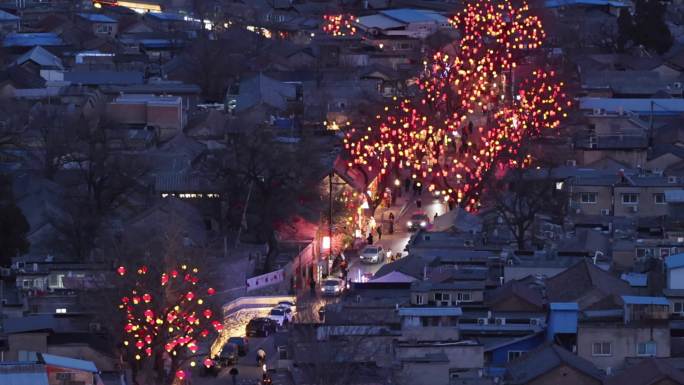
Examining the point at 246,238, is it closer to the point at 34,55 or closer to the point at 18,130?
the point at 18,130

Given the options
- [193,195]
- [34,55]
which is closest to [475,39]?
[34,55]

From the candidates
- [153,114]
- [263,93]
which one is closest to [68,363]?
[153,114]

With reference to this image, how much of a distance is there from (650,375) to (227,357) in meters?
3.54

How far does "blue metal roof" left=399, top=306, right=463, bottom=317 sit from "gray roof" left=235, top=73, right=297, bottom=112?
43.0 ft

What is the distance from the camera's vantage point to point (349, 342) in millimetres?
18781

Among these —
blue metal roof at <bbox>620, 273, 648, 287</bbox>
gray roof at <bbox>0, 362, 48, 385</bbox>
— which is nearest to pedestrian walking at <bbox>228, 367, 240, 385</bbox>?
gray roof at <bbox>0, 362, 48, 385</bbox>

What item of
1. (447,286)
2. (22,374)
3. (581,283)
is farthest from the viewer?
(447,286)

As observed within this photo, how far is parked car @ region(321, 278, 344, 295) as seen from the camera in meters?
22.7

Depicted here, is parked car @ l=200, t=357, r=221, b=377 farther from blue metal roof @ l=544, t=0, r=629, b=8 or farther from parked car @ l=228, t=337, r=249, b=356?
blue metal roof @ l=544, t=0, r=629, b=8

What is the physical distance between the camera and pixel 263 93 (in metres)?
34.1

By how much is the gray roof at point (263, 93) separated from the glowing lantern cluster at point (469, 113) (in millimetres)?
1827

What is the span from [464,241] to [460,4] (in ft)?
70.6

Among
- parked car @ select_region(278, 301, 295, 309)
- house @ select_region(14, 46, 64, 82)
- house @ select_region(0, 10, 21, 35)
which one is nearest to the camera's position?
parked car @ select_region(278, 301, 295, 309)

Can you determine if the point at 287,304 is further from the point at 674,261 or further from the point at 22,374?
the point at 22,374
